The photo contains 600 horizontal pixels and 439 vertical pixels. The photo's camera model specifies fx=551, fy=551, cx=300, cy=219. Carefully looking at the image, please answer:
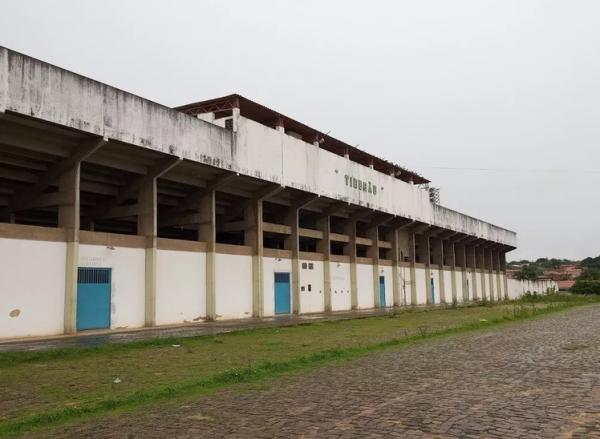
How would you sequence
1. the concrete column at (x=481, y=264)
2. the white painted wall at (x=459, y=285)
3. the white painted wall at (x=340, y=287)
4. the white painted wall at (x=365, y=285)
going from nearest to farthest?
1. the white painted wall at (x=340, y=287)
2. the white painted wall at (x=365, y=285)
3. the white painted wall at (x=459, y=285)
4. the concrete column at (x=481, y=264)

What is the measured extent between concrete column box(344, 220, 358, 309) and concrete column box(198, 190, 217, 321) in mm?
15388

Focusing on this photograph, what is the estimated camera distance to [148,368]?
11.5 meters

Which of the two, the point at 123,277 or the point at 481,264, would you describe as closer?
the point at 123,277

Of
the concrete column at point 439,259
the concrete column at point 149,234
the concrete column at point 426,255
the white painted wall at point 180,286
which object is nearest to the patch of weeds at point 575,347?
the concrete column at point 149,234

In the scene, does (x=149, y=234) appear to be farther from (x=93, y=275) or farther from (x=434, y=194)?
(x=434, y=194)

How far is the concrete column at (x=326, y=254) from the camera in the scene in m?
38.0

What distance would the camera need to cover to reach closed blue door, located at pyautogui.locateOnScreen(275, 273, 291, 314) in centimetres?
3347

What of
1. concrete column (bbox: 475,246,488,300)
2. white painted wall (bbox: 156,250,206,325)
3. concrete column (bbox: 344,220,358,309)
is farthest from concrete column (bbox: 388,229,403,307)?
concrete column (bbox: 475,246,488,300)

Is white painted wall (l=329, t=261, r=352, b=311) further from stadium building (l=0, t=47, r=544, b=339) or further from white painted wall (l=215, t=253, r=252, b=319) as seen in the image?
white painted wall (l=215, t=253, r=252, b=319)

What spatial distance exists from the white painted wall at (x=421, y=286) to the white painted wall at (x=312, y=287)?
1695 cm

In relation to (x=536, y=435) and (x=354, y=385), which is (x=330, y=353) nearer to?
(x=354, y=385)

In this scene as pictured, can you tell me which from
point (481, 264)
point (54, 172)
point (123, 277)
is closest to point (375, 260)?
point (123, 277)

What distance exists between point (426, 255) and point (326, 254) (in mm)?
19946

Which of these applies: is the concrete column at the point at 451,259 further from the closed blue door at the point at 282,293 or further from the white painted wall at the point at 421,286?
the closed blue door at the point at 282,293
